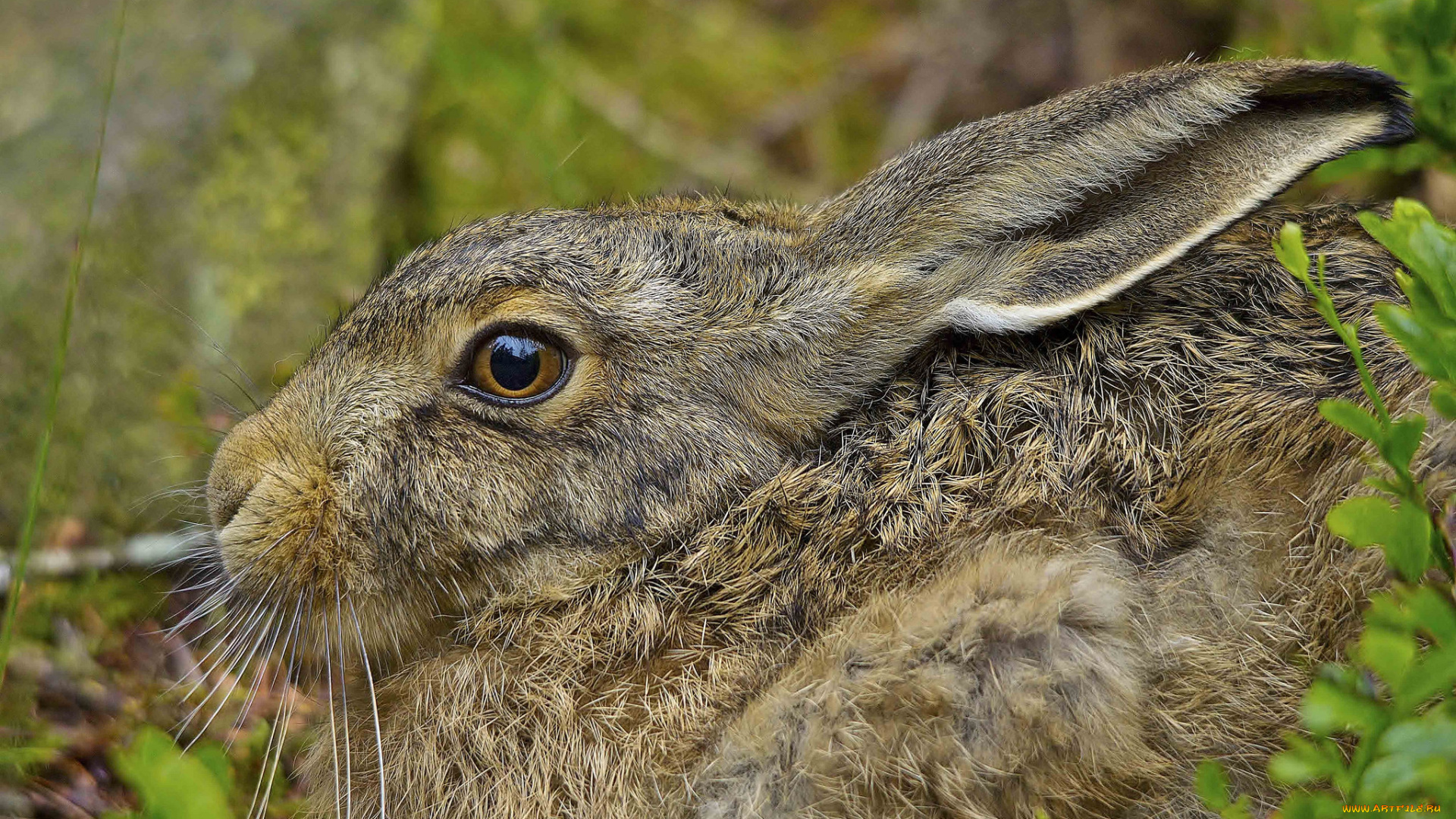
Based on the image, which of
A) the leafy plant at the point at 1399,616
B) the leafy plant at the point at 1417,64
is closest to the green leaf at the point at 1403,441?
the leafy plant at the point at 1399,616

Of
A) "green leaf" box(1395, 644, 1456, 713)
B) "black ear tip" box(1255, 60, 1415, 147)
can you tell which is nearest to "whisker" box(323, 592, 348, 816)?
"green leaf" box(1395, 644, 1456, 713)

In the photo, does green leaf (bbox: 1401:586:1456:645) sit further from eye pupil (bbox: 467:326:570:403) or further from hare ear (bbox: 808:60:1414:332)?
eye pupil (bbox: 467:326:570:403)

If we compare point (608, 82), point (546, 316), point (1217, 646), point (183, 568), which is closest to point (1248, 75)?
point (1217, 646)

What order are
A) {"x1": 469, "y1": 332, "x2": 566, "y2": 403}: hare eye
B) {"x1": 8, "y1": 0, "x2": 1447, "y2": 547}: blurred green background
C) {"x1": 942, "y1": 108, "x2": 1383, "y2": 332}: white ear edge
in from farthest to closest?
1. {"x1": 8, "y1": 0, "x2": 1447, "y2": 547}: blurred green background
2. {"x1": 469, "y1": 332, "x2": 566, "y2": 403}: hare eye
3. {"x1": 942, "y1": 108, "x2": 1383, "y2": 332}: white ear edge

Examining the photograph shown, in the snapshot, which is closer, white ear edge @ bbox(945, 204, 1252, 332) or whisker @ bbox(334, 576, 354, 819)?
white ear edge @ bbox(945, 204, 1252, 332)

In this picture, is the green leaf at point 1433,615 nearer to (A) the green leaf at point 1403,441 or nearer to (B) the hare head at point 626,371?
(A) the green leaf at point 1403,441

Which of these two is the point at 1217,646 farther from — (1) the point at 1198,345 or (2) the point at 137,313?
(2) the point at 137,313
